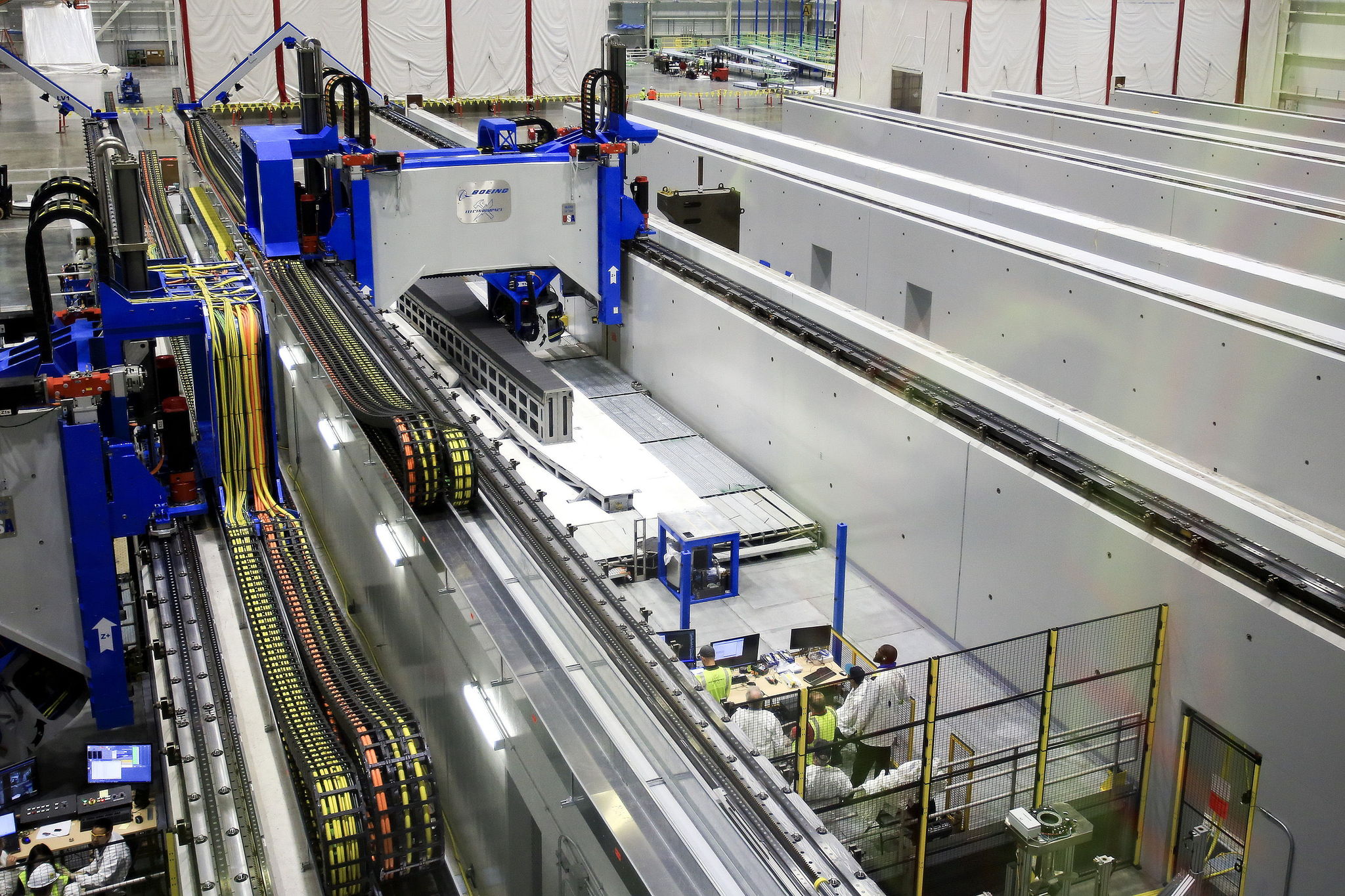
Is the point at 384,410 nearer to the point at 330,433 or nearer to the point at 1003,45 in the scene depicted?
the point at 330,433

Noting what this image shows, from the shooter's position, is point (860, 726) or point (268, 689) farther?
point (268, 689)

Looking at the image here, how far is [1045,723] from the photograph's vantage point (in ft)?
21.2

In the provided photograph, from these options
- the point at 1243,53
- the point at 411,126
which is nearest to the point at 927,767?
the point at 411,126

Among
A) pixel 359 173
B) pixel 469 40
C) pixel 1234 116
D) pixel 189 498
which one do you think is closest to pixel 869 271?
pixel 359 173

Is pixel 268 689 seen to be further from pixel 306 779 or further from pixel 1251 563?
pixel 1251 563

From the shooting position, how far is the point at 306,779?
638 centimetres

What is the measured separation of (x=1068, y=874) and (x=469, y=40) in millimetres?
25974

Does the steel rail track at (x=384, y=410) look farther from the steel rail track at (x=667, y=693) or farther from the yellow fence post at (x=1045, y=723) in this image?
the yellow fence post at (x=1045, y=723)

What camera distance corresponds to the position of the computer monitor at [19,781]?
7078 mm

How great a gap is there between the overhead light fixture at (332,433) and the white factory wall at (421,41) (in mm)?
19324

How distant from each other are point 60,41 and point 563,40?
37.4 ft

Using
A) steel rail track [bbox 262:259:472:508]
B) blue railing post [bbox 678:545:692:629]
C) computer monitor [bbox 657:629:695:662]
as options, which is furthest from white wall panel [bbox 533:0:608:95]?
computer monitor [bbox 657:629:695:662]

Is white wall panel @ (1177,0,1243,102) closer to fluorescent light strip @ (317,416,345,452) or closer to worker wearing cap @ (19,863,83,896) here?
fluorescent light strip @ (317,416,345,452)

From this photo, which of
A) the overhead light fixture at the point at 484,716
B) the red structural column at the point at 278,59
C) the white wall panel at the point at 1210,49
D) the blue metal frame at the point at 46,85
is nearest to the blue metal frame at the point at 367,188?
the overhead light fixture at the point at 484,716
